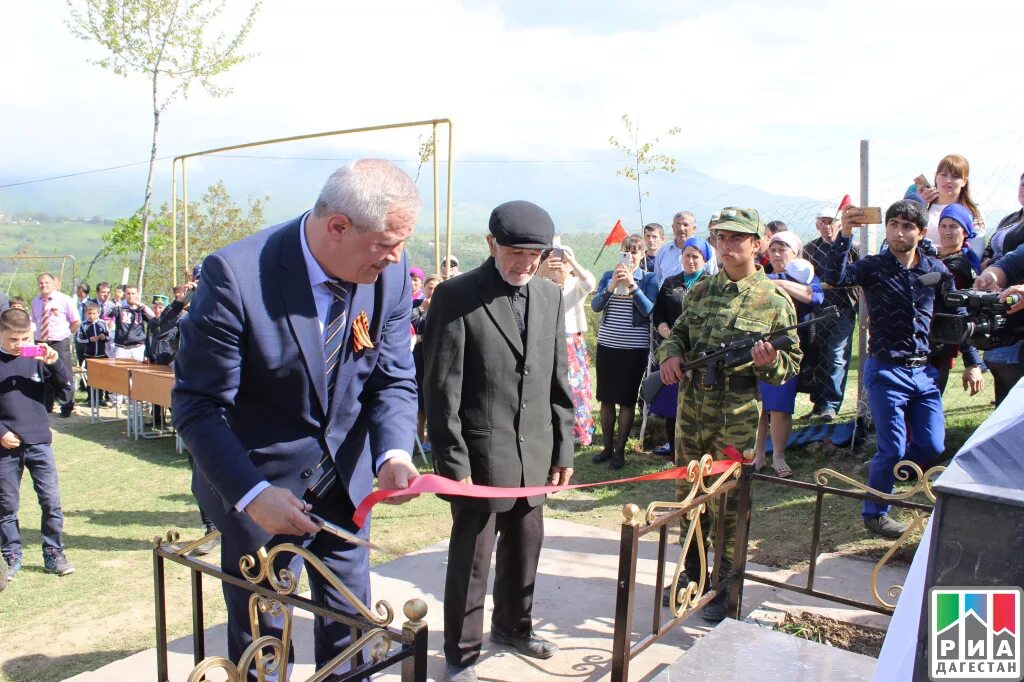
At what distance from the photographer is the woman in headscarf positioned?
20.7ft

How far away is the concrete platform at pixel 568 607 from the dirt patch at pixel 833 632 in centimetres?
13

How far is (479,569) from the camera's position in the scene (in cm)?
348

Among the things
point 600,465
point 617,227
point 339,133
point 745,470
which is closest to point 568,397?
point 745,470

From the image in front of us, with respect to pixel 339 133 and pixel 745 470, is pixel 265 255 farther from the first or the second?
pixel 339 133

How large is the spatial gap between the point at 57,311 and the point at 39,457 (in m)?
5.88

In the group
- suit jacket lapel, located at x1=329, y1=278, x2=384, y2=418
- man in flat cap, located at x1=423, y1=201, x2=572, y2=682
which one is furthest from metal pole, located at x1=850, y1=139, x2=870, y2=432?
suit jacket lapel, located at x1=329, y1=278, x2=384, y2=418

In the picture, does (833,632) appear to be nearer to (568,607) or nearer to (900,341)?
(568,607)

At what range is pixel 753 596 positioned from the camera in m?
4.28

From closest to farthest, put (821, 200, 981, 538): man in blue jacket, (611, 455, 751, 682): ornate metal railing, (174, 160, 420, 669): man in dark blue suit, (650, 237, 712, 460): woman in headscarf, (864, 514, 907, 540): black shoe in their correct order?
(174, 160, 420, 669): man in dark blue suit < (611, 455, 751, 682): ornate metal railing < (821, 200, 981, 538): man in blue jacket < (864, 514, 907, 540): black shoe < (650, 237, 712, 460): woman in headscarf

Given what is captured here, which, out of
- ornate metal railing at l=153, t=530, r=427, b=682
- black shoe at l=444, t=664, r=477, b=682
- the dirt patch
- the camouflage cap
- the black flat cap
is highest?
the camouflage cap

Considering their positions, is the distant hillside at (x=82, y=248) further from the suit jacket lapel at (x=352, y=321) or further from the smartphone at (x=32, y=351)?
the suit jacket lapel at (x=352, y=321)

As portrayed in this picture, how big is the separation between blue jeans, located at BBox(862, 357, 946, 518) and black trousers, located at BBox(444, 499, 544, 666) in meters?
2.30

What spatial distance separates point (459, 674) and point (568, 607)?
979 millimetres

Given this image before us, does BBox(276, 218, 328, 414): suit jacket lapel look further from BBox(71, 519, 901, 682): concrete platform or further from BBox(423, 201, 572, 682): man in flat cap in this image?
BBox(71, 519, 901, 682): concrete platform
